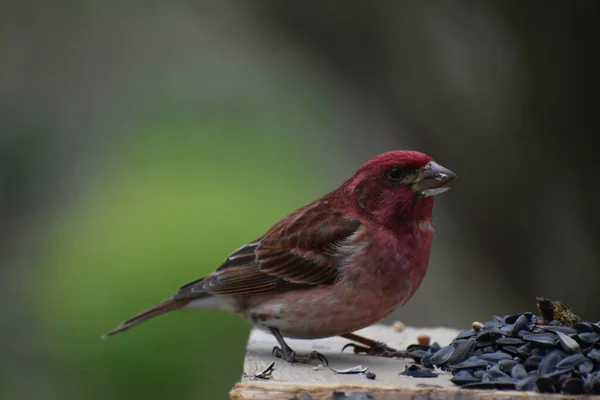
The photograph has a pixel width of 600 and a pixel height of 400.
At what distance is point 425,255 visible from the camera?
4.60 m

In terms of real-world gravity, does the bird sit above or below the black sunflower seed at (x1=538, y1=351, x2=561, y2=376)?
above

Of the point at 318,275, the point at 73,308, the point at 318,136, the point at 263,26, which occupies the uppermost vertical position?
the point at 263,26

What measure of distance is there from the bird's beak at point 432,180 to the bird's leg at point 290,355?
3.14 ft

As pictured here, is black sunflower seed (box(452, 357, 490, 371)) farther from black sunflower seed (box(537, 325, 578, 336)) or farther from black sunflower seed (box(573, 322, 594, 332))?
black sunflower seed (box(573, 322, 594, 332))

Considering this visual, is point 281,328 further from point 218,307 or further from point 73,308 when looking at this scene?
point 73,308

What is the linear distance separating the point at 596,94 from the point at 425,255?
2.05 m

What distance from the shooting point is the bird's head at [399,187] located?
448 cm

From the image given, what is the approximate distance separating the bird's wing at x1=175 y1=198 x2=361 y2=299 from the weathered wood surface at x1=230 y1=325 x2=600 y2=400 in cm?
35

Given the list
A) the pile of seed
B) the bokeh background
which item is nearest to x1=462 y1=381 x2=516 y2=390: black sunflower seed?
the pile of seed

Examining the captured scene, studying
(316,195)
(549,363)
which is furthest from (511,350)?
(316,195)

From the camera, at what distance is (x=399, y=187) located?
456 centimetres

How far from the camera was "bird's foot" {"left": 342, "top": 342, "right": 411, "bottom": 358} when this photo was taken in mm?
4539

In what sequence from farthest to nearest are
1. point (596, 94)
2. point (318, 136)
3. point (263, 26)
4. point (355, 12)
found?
point (318, 136) < point (263, 26) < point (355, 12) < point (596, 94)

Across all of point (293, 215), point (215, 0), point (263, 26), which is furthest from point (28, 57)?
point (293, 215)
